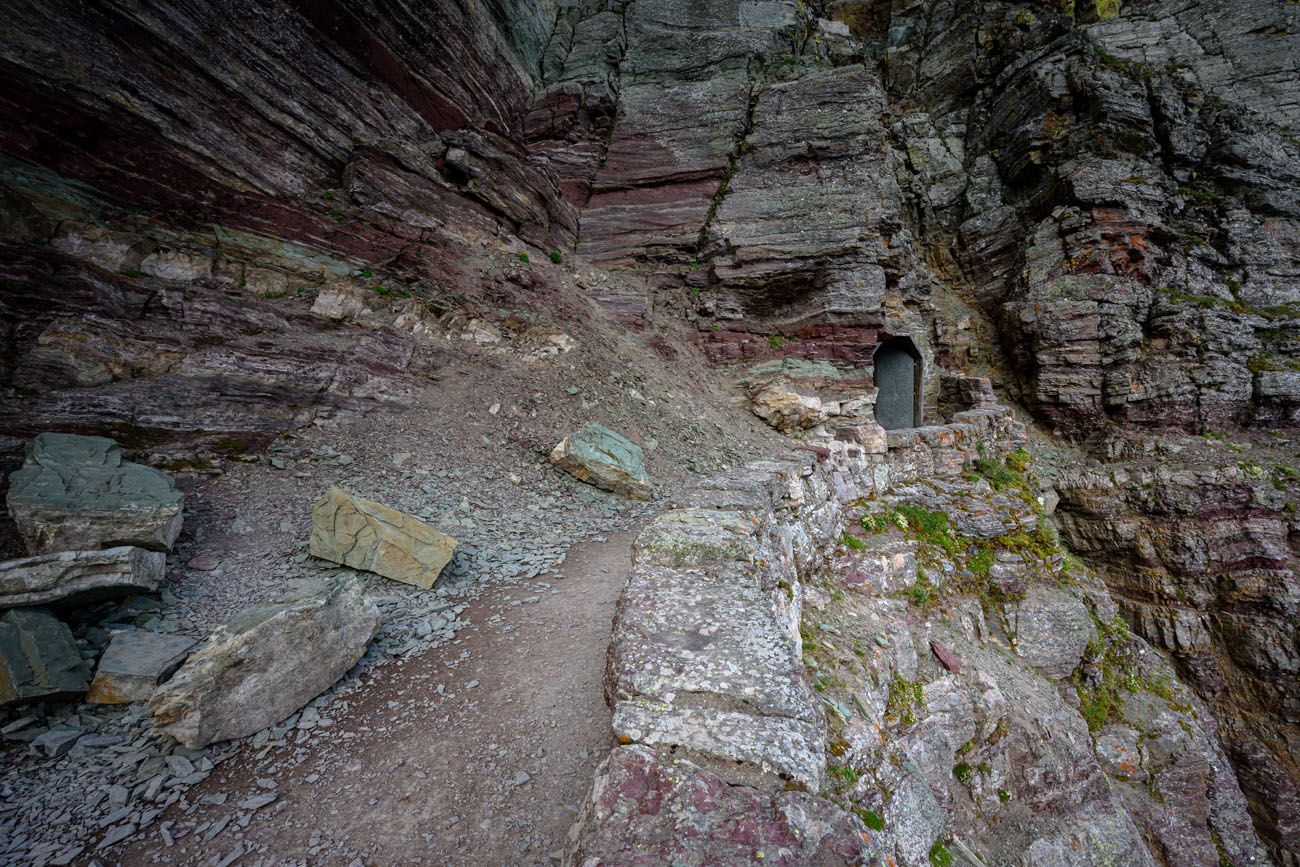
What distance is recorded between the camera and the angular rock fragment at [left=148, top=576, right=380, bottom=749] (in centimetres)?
269

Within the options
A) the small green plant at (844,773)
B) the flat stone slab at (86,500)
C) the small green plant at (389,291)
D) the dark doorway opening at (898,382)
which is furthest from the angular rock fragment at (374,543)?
the dark doorway opening at (898,382)

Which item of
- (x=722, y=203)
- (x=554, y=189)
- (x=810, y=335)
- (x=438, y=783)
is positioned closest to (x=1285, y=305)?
(x=810, y=335)

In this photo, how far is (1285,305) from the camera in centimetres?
1542

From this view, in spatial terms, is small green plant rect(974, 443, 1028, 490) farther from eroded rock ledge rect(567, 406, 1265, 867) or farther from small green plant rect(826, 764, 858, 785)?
small green plant rect(826, 764, 858, 785)

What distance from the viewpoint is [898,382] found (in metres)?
16.5

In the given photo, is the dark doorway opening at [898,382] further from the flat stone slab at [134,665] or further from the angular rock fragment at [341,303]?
the flat stone slab at [134,665]

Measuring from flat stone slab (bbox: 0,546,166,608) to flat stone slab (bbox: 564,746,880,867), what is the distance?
461cm

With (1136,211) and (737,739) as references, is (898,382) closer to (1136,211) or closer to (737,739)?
(1136,211)

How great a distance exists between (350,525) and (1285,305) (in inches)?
1134

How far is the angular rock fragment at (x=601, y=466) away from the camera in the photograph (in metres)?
7.88

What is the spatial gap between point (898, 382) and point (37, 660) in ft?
64.5

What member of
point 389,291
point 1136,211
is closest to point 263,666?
point 389,291

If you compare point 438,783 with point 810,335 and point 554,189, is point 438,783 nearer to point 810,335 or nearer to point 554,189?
point 810,335

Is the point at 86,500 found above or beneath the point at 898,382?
beneath
